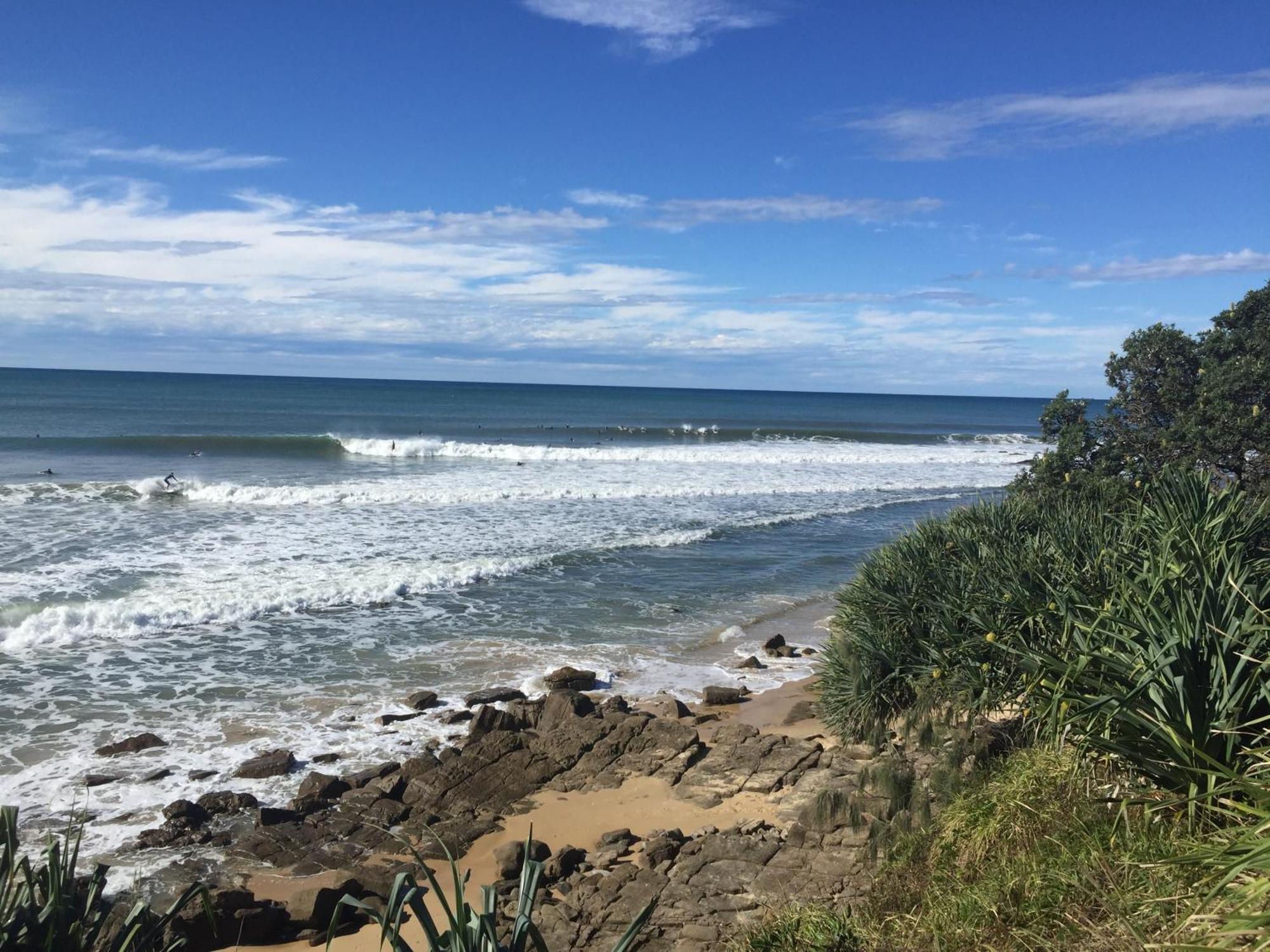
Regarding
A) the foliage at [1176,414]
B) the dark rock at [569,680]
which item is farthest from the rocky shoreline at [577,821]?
the foliage at [1176,414]

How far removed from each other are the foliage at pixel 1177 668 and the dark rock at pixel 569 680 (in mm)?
6426

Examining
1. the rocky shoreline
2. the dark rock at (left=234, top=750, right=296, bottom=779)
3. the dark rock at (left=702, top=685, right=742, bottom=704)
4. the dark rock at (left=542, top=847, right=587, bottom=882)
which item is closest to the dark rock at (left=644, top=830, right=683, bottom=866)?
the rocky shoreline

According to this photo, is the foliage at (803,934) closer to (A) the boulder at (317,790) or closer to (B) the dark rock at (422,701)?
(A) the boulder at (317,790)

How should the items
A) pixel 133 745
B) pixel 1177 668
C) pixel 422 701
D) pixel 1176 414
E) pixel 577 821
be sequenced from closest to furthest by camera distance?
pixel 1177 668 → pixel 577 821 → pixel 133 745 → pixel 422 701 → pixel 1176 414

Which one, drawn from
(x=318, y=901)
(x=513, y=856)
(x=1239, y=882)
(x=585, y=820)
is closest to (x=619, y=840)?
(x=585, y=820)

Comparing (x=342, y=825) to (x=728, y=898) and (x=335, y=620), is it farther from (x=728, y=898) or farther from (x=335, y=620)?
(x=335, y=620)

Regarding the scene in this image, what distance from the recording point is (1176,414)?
1349 cm

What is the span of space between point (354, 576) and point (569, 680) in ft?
22.5

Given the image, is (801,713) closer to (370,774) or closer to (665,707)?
(665,707)

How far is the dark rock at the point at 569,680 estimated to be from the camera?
11.7 metres

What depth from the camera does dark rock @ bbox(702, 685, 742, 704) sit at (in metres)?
11.4

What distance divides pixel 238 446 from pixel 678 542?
27.2m

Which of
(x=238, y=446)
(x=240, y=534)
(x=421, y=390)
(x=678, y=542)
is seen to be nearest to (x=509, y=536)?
(x=678, y=542)

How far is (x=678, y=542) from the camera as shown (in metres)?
21.4
